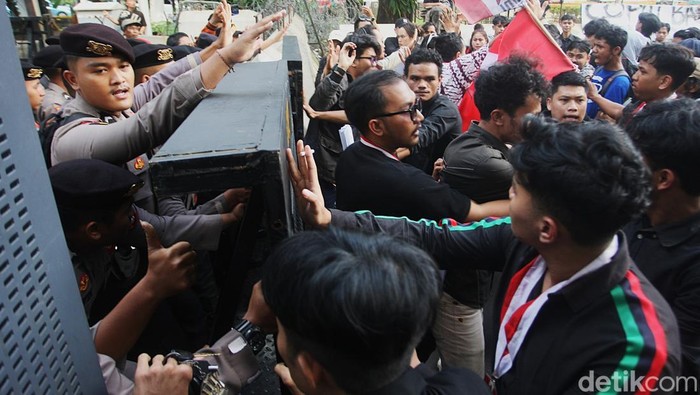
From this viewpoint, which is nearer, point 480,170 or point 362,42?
point 480,170

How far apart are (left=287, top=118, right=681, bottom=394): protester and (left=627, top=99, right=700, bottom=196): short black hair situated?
50 cm

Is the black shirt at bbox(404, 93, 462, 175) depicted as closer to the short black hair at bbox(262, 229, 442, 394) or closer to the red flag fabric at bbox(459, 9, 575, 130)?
the red flag fabric at bbox(459, 9, 575, 130)

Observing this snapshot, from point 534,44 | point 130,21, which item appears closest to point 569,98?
point 534,44

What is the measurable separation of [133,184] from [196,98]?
A: 0.40 meters

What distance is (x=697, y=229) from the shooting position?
5.69ft

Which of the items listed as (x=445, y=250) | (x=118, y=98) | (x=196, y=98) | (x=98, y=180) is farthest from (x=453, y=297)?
(x=118, y=98)

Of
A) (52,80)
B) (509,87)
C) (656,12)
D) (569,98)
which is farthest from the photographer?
(656,12)

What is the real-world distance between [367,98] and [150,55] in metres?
2.02

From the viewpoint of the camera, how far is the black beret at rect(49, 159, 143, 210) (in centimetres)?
157

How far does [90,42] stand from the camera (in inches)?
85.6

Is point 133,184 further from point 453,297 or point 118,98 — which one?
point 453,297

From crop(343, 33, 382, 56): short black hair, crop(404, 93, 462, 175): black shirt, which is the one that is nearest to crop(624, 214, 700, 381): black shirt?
crop(404, 93, 462, 175): black shirt

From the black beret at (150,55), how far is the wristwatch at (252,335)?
2.70m

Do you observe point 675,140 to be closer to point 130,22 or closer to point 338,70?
point 338,70
